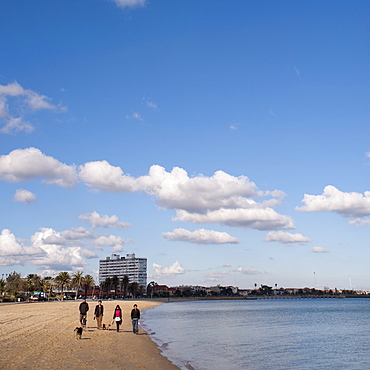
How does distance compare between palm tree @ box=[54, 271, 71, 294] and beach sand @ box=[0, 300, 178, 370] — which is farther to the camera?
palm tree @ box=[54, 271, 71, 294]

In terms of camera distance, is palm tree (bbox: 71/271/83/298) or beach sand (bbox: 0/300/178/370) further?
palm tree (bbox: 71/271/83/298)

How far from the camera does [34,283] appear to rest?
161875 millimetres

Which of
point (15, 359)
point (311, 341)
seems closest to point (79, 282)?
point (311, 341)

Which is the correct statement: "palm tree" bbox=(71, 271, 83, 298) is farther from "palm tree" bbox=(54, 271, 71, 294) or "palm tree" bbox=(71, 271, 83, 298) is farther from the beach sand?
the beach sand

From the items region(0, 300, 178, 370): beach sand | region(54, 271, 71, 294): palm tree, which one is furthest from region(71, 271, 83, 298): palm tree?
region(0, 300, 178, 370): beach sand

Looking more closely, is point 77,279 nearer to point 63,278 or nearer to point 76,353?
point 63,278

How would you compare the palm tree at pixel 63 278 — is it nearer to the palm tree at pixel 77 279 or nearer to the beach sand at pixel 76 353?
the palm tree at pixel 77 279

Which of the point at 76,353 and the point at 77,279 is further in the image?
the point at 77,279

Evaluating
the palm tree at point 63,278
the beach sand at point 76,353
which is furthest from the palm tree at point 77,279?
the beach sand at point 76,353

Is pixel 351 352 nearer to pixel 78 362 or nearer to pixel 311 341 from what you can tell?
pixel 311 341

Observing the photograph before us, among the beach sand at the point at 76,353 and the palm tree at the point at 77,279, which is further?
the palm tree at the point at 77,279

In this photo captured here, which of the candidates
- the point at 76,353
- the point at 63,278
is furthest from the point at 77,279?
the point at 76,353

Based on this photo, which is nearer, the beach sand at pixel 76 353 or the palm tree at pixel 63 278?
the beach sand at pixel 76 353

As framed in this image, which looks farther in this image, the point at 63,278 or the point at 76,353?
the point at 63,278
